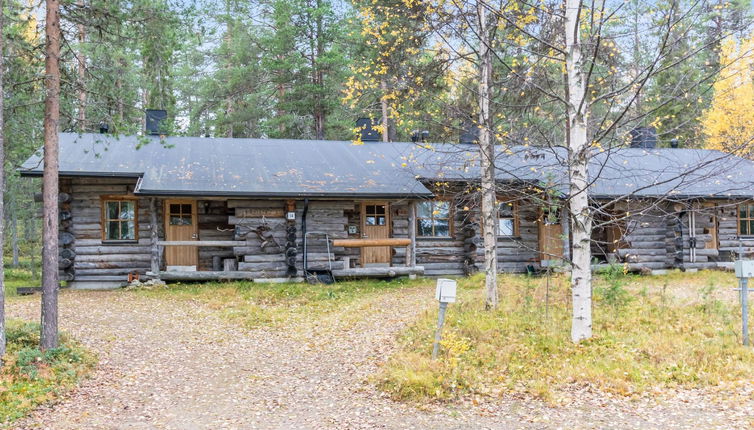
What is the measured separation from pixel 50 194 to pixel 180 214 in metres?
7.87

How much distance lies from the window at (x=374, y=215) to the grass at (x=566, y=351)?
6.34 meters

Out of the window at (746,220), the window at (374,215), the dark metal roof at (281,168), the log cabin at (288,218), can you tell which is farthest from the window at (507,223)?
the window at (746,220)

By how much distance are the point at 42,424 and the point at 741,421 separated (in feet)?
23.7

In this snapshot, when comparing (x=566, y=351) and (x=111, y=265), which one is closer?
(x=566, y=351)

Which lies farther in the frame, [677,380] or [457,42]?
[457,42]

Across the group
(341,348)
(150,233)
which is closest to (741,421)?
(341,348)

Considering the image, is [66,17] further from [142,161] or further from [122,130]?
[142,161]

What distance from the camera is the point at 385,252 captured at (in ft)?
54.8

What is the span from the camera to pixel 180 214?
15.4 metres

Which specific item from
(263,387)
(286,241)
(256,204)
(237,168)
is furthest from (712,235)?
(263,387)

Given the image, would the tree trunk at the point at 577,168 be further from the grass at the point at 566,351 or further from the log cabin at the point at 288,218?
the log cabin at the point at 288,218

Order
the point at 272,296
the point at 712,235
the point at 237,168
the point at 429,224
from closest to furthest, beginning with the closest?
the point at 272,296
the point at 237,168
the point at 429,224
the point at 712,235

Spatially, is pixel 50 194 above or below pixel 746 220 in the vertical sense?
above

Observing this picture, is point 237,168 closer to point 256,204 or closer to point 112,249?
point 256,204
